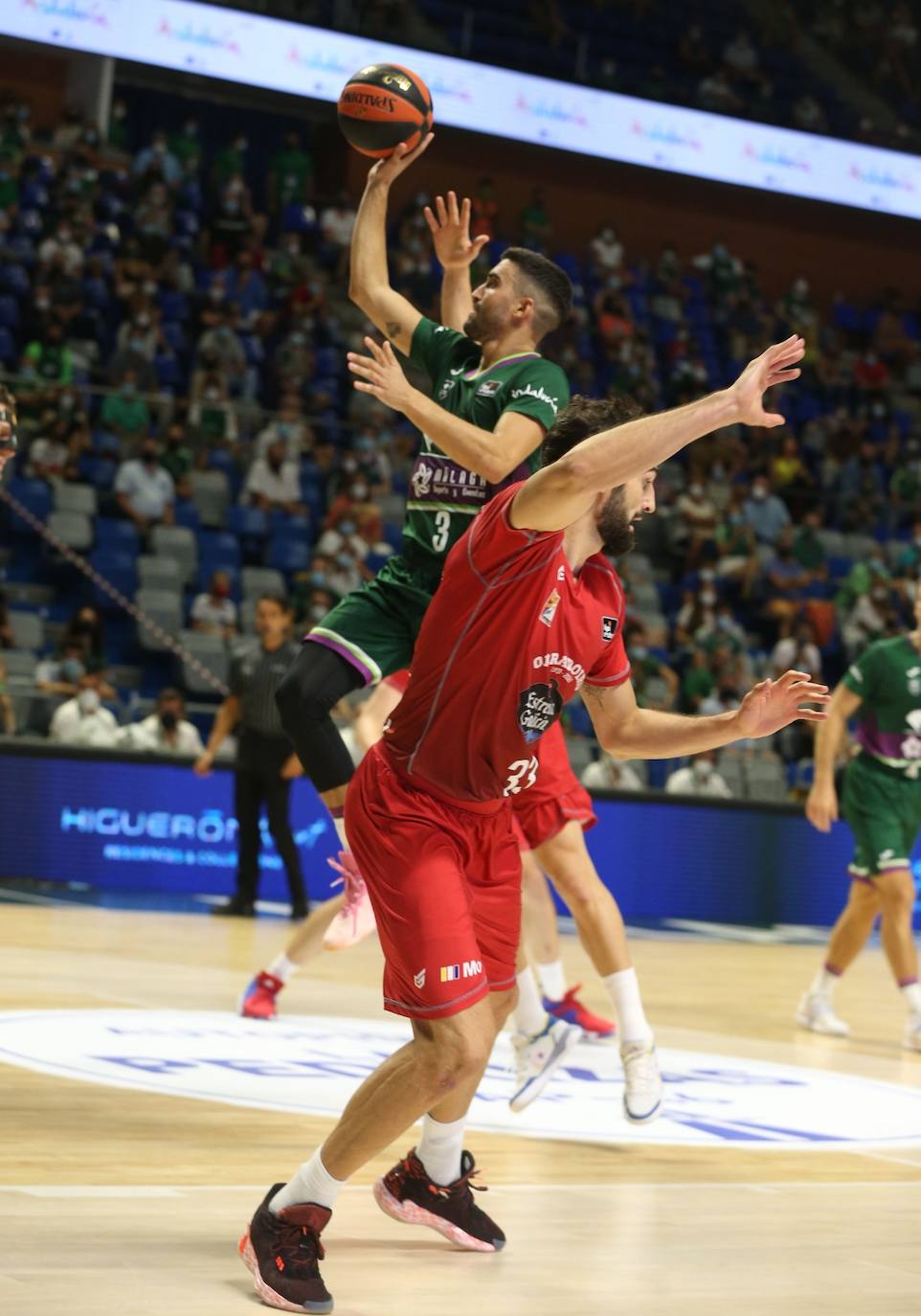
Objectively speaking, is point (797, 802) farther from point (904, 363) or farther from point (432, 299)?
point (904, 363)

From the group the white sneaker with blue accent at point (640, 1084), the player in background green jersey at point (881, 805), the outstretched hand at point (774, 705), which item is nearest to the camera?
the outstretched hand at point (774, 705)

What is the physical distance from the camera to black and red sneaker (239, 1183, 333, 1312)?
372 cm

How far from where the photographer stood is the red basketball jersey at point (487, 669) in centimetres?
409

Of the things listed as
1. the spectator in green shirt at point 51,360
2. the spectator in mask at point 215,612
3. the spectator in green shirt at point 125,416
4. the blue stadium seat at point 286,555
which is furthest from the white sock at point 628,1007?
the spectator in green shirt at point 51,360

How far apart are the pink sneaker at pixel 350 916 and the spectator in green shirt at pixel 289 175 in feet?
58.7

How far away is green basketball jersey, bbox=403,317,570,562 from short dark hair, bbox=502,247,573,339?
0.37 ft

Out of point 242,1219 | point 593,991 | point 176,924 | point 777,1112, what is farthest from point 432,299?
point 242,1219

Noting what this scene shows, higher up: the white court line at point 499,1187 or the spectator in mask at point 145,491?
the spectator in mask at point 145,491

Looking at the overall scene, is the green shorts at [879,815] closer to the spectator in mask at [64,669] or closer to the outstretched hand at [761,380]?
the outstretched hand at [761,380]

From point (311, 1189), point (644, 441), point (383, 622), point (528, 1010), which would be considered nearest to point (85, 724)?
point (528, 1010)

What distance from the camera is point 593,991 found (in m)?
10.4

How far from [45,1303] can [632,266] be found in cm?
2437

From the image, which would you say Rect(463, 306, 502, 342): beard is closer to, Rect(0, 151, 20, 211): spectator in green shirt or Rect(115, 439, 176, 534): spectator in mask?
Rect(115, 439, 176, 534): spectator in mask

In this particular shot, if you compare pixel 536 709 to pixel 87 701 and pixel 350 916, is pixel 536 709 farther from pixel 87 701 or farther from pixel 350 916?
pixel 87 701
